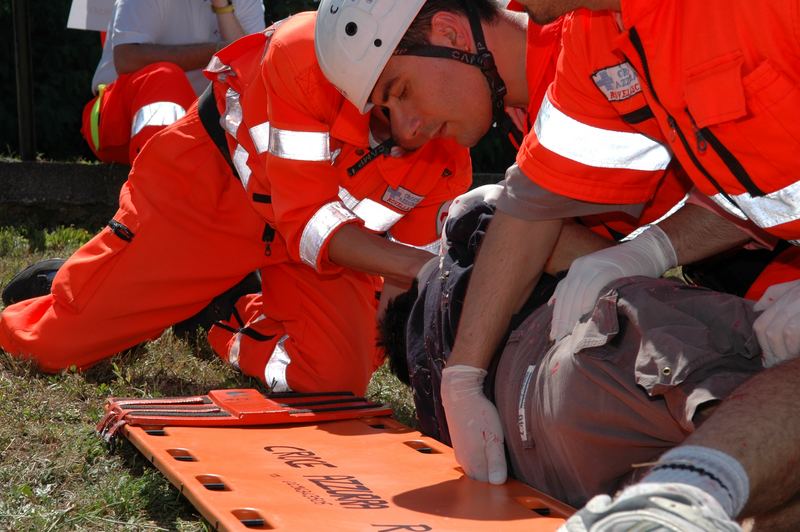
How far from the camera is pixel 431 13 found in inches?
131

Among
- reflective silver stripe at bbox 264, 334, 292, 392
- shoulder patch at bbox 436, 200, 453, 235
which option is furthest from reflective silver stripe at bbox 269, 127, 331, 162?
reflective silver stripe at bbox 264, 334, 292, 392

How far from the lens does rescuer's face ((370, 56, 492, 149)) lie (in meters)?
3.30

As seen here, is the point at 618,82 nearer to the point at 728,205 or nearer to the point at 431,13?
the point at 728,205

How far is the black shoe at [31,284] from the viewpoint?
457 cm

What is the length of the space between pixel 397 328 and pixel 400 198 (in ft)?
3.17

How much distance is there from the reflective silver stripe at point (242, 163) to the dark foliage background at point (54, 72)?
5328 millimetres

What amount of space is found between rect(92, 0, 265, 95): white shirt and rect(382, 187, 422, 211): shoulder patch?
2.81 m

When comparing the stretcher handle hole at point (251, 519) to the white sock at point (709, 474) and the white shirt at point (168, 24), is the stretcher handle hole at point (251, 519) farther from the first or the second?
the white shirt at point (168, 24)

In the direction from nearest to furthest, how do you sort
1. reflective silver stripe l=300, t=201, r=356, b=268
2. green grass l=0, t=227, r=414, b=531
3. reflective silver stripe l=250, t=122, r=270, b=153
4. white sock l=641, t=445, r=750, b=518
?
white sock l=641, t=445, r=750, b=518 → green grass l=0, t=227, r=414, b=531 → reflective silver stripe l=300, t=201, r=356, b=268 → reflective silver stripe l=250, t=122, r=270, b=153

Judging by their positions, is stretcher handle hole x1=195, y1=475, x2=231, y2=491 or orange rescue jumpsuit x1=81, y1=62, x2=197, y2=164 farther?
orange rescue jumpsuit x1=81, y1=62, x2=197, y2=164

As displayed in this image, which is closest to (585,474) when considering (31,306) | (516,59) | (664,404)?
(664,404)

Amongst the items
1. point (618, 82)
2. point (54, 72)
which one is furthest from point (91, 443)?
→ point (54, 72)

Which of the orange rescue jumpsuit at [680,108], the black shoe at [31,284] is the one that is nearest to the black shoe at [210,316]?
the black shoe at [31,284]

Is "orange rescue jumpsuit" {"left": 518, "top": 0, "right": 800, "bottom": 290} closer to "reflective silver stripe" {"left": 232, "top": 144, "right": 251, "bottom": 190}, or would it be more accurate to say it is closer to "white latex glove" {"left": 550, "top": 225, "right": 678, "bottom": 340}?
"white latex glove" {"left": 550, "top": 225, "right": 678, "bottom": 340}
